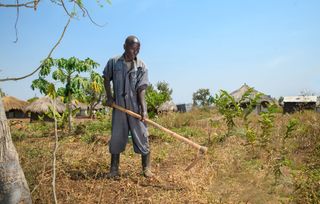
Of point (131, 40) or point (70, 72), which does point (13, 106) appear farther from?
point (131, 40)

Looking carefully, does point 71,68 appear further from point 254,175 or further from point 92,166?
point 254,175

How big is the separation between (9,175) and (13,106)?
28.2 metres

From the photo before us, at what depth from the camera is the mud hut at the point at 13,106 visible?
28.0 m

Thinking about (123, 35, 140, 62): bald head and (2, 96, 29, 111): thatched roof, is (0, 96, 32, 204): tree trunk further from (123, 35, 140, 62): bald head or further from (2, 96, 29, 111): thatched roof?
(2, 96, 29, 111): thatched roof

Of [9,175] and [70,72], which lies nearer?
[9,175]

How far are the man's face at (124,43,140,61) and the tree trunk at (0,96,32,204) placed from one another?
1.57 meters

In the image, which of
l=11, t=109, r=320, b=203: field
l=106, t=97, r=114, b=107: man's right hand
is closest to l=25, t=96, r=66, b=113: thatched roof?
l=11, t=109, r=320, b=203: field

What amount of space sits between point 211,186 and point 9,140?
2.08 meters

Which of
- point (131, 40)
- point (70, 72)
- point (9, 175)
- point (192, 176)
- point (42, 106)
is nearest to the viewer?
point (9, 175)

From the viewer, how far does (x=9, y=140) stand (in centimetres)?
244

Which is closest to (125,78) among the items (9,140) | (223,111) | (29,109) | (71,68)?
(9,140)

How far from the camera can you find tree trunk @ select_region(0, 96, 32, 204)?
2369 millimetres

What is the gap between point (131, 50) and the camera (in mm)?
3668

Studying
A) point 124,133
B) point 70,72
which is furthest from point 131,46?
point 70,72
